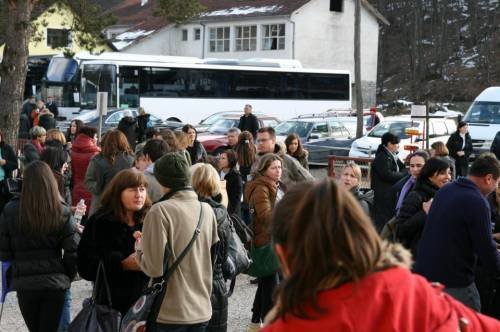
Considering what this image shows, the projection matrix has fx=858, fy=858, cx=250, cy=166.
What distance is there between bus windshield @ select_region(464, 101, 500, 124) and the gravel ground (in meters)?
16.8

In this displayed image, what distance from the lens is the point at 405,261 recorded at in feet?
7.93

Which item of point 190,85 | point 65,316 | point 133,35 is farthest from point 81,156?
point 133,35

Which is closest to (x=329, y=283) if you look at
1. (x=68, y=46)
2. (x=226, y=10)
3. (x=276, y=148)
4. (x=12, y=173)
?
(x=276, y=148)

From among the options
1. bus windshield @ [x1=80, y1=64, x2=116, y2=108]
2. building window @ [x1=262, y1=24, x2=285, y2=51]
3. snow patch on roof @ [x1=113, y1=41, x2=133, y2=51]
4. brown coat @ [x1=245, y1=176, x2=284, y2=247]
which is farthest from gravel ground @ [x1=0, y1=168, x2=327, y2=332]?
snow patch on roof @ [x1=113, y1=41, x2=133, y2=51]

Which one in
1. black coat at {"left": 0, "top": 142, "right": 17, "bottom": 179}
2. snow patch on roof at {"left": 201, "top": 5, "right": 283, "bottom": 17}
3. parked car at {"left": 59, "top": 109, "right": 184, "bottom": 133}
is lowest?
black coat at {"left": 0, "top": 142, "right": 17, "bottom": 179}

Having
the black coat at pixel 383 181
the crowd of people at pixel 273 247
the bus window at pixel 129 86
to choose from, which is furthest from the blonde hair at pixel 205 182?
the bus window at pixel 129 86

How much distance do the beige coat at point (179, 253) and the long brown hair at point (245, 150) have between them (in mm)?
6335

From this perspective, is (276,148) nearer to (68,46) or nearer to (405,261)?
(405,261)

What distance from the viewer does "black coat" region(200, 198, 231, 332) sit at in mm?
5590

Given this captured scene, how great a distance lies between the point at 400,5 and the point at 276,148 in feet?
266

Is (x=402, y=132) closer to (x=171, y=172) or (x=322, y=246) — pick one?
(x=171, y=172)

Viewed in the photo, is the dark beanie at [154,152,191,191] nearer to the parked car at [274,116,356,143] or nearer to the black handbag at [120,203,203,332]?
the black handbag at [120,203,203,332]

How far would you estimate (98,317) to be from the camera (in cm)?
520

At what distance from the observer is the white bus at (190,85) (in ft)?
107
